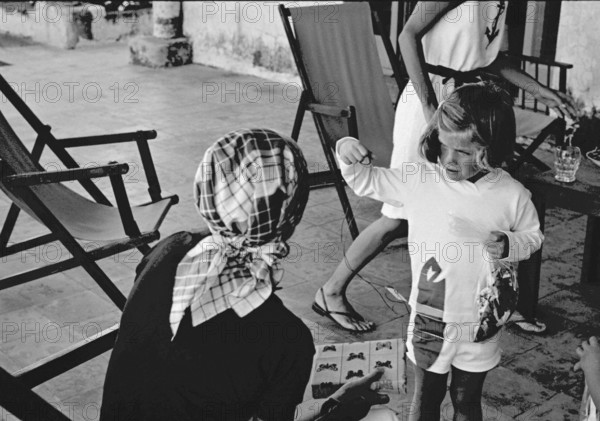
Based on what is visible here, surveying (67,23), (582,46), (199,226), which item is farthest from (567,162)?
(67,23)

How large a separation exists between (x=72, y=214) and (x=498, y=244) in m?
1.88

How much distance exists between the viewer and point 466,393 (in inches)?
83.3

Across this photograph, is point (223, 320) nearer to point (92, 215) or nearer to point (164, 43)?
point (92, 215)

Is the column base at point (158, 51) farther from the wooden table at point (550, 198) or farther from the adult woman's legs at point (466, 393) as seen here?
the adult woman's legs at point (466, 393)

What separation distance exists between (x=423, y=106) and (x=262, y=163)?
1712mm

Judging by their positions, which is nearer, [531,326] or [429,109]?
[429,109]

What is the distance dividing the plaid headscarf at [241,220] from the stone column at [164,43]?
7.24 meters

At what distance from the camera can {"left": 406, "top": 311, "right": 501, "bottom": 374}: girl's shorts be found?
6.72ft

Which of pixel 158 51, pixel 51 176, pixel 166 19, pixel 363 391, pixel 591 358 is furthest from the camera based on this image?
pixel 166 19

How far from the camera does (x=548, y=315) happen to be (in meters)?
3.33

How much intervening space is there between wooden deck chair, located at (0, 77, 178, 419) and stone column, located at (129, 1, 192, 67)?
505 centimetres

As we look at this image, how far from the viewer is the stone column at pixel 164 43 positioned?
8.47 metres

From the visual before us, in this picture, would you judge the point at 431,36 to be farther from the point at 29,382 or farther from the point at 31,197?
the point at 29,382

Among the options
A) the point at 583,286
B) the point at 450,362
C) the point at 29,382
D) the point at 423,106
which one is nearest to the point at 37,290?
the point at 29,382
